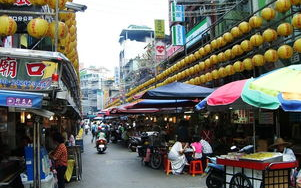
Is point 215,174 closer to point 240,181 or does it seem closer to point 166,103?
point 240,181

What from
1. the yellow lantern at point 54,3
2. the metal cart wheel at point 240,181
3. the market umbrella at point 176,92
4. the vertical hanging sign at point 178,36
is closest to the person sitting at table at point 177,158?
the market umbrella at point 176,92

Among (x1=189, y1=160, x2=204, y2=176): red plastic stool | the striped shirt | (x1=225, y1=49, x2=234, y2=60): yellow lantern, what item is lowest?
(x1=189, y1=160, x2=204, y2=176): red plastic stool

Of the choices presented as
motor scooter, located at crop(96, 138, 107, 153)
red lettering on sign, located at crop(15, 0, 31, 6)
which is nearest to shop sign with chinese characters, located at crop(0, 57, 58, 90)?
red lettering on sign, located at crop(15, 0, 31, 6)

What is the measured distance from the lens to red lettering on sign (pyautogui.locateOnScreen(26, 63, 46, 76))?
7.91 meters

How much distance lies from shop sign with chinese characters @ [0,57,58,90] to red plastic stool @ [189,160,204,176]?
21.5 feet

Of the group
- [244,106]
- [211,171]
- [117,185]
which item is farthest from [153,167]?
[244,106]

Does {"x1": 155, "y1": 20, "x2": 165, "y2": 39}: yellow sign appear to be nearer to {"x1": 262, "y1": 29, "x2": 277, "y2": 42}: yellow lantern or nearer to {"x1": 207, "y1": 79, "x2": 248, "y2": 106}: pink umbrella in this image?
{"x1": 262, "y1": 29, "x2": 277, "y2": 42}: yellow lantern

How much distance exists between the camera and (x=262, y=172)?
6.22m

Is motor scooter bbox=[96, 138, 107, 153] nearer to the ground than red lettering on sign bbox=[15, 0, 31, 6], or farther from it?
nearer to the ground

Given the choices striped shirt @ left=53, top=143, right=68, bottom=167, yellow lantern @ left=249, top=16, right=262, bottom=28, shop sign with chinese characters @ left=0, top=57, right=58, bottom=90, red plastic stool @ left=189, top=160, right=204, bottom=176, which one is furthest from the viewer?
yellow lantern @ left=249, top=16, right=262, bottom=28

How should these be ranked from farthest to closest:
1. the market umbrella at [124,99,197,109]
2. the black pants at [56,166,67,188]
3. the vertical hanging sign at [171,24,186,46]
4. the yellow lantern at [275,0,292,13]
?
the vertical hanging sign at [171,24,186,46]
the market umbrella at [124,99,197,109]
the yellow lantern at [275,0,292,13]
the black pants at [56,166,67,188]

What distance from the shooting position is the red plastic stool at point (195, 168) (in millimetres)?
12188

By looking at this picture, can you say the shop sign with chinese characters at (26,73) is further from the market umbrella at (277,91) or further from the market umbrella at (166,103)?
the market umbrella at (166,103)

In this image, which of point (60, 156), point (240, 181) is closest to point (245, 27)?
point (240, 181)
